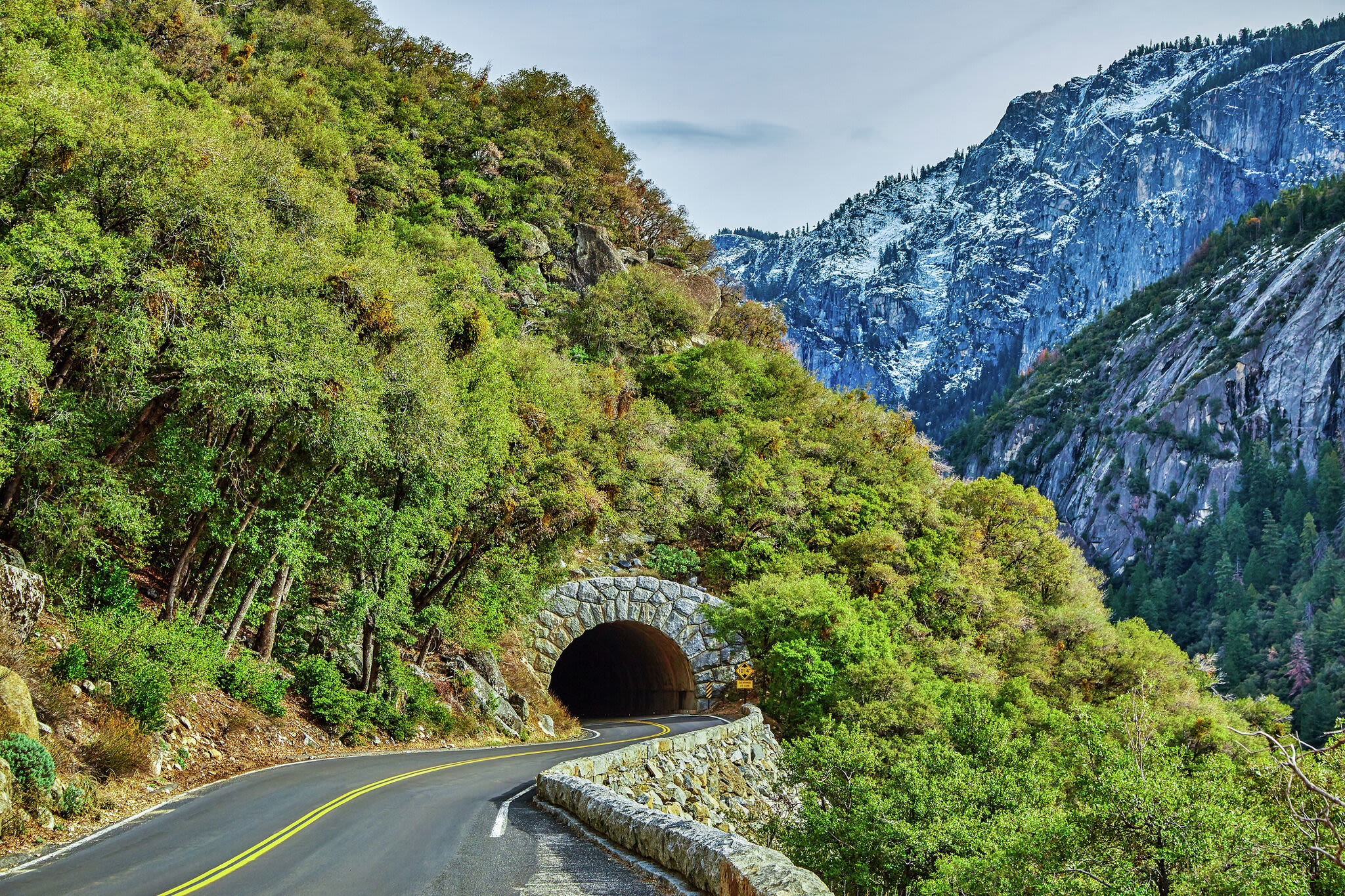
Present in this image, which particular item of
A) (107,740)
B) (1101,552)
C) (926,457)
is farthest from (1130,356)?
(107,740)

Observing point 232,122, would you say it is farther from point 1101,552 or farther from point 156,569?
point 1101,552

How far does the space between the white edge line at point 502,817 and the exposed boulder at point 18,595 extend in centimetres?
844

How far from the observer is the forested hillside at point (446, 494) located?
46.7 ft

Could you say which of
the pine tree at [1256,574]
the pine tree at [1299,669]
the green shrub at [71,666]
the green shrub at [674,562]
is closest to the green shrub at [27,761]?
the green shrub at [71,666]

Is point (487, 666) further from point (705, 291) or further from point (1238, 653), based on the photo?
point (1238, 653)

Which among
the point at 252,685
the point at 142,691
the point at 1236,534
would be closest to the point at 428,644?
the point at 252,685

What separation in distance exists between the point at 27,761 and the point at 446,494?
1237 cm

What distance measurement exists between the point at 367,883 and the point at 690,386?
37.4 meters

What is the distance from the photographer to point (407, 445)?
64.6 feet

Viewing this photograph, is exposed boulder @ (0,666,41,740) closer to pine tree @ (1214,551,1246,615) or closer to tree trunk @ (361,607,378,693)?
tree trunk @ (361,607,378,693)

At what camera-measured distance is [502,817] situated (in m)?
13.4

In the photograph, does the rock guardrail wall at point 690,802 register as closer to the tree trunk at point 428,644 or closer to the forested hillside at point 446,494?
the forested hillside at point 446,494

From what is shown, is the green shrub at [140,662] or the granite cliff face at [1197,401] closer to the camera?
the green shrub at [140,662]

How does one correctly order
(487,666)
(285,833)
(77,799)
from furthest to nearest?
(487,666) → (77,799) → (285,833)
